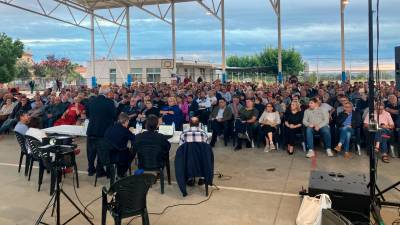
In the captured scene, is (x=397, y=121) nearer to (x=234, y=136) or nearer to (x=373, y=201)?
(x=234, y=136)

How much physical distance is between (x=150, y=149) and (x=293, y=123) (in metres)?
3.71

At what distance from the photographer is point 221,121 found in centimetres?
838

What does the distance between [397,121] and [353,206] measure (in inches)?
167

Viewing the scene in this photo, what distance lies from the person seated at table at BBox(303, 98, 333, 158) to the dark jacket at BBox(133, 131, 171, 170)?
11.0ft

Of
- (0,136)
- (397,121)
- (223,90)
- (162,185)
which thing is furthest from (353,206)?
(0,136)

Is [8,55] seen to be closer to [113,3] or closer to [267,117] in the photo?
[113,3]

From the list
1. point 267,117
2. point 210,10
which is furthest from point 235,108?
point 210,10

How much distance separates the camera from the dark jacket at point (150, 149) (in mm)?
4848

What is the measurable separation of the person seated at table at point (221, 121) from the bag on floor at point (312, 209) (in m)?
4.40

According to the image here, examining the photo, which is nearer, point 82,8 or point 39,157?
point 39,157

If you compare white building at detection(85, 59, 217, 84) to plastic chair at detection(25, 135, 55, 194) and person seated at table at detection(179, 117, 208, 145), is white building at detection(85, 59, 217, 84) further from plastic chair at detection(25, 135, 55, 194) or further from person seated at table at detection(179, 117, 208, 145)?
person seated at table at detection(179, 117, 208, 145)

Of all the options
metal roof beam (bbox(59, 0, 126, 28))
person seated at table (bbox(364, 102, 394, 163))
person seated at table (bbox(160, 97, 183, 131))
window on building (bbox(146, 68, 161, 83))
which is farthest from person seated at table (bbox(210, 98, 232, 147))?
window on building (bbox(146, 68, 161, 83))

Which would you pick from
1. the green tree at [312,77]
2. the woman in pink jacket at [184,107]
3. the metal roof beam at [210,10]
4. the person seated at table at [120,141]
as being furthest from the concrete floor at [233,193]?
the green tree at [312,77]

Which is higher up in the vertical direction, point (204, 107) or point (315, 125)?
point (204, 107)
